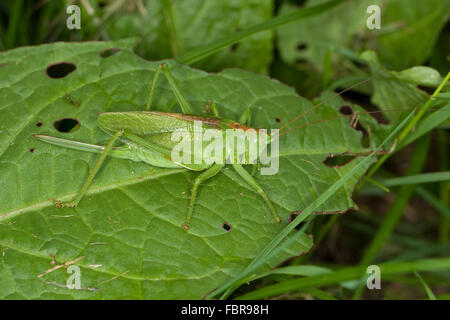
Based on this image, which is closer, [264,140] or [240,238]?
[240,238]

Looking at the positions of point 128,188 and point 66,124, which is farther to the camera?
point 66,124

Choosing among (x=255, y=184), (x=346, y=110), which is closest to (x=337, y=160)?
(x=346, y=110)

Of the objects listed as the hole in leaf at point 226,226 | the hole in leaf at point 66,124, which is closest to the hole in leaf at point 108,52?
the hole in leaf at point 66,124

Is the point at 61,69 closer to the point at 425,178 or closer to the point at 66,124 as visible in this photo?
the point at 66,124

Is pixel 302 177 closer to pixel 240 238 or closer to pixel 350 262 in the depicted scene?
pixel 240 238

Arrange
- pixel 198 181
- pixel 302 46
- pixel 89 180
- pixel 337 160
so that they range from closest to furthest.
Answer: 1. pixel 89 180
2. pixel 198 181
3. pixel 337 160
4. pixel 302 46
